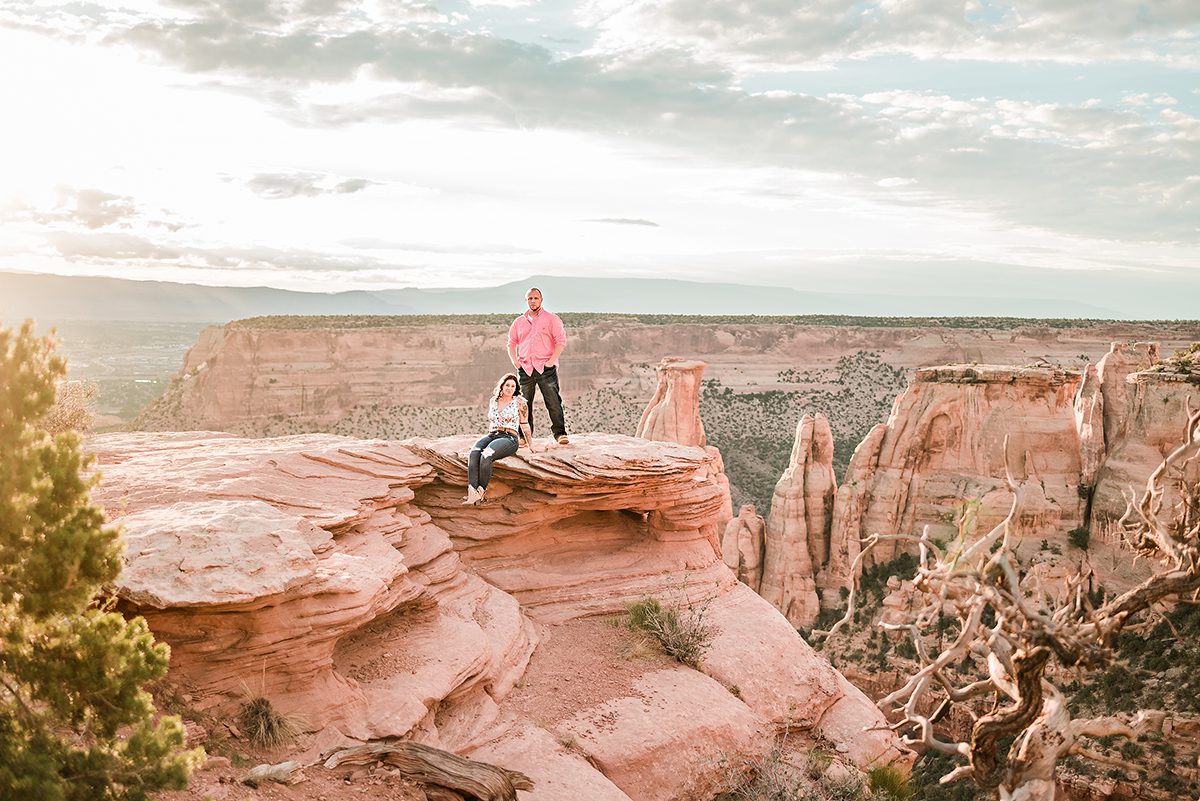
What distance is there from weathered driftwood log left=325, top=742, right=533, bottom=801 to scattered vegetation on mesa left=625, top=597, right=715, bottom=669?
17.3ft

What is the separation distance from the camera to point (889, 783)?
13.4 metres

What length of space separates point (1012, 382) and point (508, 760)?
2980cm

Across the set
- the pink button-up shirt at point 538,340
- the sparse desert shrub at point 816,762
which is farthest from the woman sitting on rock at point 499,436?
the sparse desert shrub at point 816,762

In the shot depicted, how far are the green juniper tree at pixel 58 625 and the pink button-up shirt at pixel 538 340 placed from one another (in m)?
9.21

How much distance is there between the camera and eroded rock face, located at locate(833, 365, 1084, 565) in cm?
3231

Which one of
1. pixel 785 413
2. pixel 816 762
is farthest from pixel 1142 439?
pixel 785 413

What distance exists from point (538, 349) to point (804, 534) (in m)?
24.7

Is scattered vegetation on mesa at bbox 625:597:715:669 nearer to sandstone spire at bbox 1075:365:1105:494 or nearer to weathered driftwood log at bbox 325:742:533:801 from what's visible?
weathered driftwood log at bbox 325:742:533:801

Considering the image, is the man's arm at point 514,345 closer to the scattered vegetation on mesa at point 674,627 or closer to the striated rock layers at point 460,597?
the striated rock layers at point 460,597

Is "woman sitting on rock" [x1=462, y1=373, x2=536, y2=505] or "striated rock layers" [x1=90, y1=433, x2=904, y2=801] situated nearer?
"striated rock layers" [x1=90, y1=433, x2=904, y2=801]

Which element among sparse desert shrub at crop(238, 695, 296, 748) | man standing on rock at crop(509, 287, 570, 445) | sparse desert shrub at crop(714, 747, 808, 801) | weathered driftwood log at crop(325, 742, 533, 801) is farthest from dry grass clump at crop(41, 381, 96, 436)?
sparse desert shrub at crop(714, 747, 808, 801)

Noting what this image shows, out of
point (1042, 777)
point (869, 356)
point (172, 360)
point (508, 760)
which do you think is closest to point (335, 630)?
point (508, 760)

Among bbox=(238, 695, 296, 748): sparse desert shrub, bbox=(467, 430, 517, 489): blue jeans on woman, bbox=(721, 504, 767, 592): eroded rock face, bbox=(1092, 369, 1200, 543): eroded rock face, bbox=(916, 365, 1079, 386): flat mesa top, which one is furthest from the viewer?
bbox=(721, 504, 767, 592): eroded rock face

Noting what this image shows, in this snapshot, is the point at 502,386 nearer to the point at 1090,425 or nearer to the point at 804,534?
the point at 804,534
